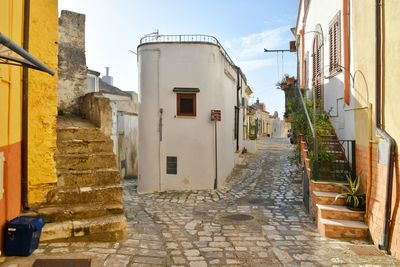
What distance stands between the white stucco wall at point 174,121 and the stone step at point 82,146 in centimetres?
499

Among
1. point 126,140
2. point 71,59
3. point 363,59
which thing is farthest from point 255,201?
point 126,140

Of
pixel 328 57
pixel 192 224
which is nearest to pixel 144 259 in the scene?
pixel 192 224

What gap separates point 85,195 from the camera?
262 inches

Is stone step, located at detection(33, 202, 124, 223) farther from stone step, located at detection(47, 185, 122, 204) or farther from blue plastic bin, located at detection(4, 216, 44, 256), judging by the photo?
blue plastic bin, located at detection(4, 216, 44, 256)

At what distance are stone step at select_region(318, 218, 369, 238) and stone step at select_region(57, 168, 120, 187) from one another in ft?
14.8

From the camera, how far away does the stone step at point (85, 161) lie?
7.17 meters

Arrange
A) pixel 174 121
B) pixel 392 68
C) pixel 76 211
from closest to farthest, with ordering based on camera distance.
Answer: pixel 392 68 < pixel 76 211 < pixel 174 121

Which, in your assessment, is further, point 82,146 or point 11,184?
point 82,146

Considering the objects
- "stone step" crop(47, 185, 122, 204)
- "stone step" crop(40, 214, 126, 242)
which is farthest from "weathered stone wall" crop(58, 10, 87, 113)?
"stone step" crop(40, 214, 126, 242)

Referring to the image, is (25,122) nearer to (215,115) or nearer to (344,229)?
(344,229)

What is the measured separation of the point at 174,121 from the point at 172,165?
1.74 m

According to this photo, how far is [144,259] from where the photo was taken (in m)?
5.38

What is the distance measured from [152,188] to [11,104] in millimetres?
7974

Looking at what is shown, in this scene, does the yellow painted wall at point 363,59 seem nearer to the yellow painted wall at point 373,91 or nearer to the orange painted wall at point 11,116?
the yellow painted wall at point 373,91
